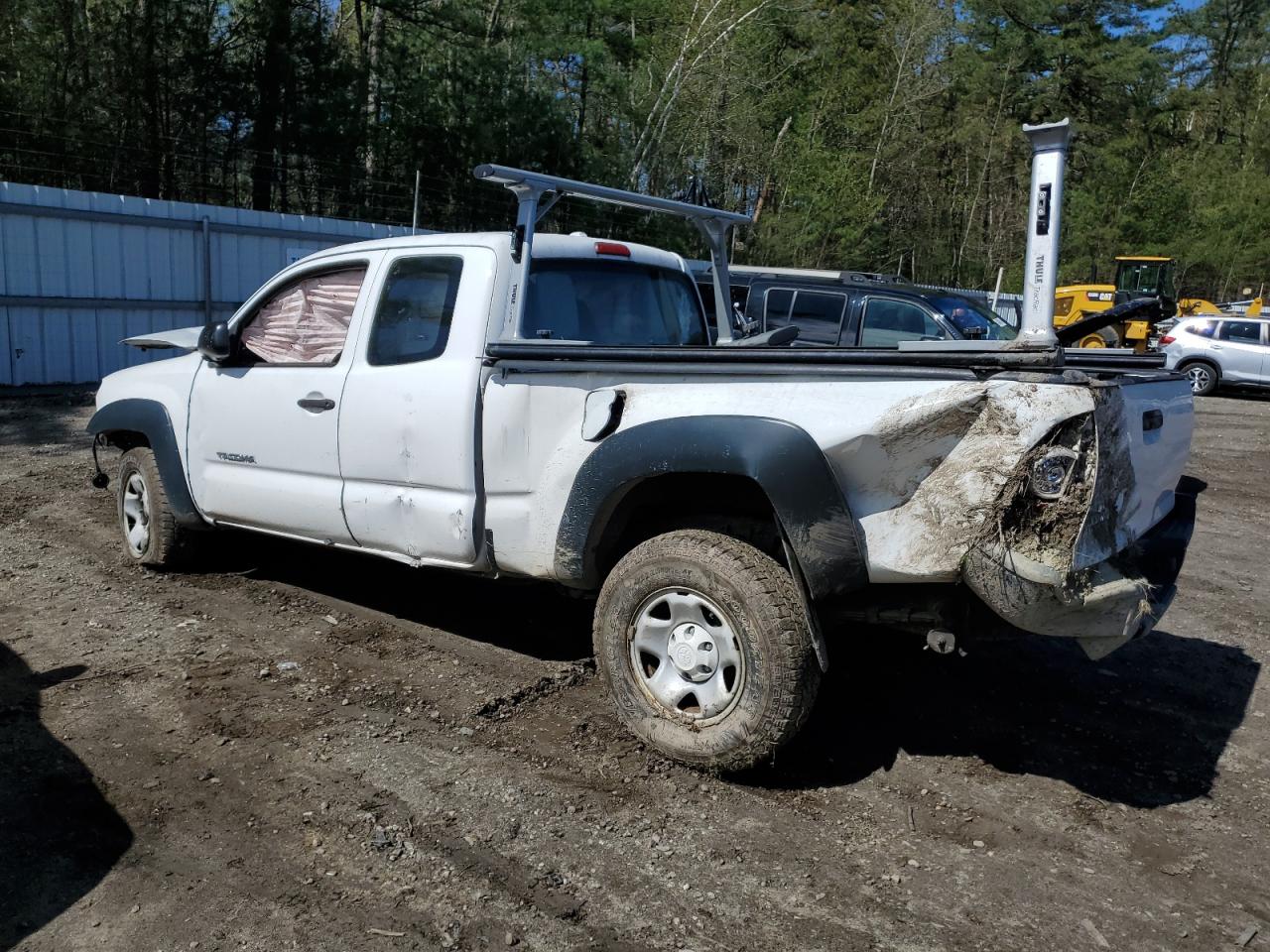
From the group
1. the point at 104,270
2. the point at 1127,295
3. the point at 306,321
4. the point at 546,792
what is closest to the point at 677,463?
the point at 546,792

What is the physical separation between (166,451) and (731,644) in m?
3.54

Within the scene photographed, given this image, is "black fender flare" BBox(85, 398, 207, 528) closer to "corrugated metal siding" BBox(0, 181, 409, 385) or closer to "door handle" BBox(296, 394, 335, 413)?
"door handle" BBox(296, 394, 335, 413)

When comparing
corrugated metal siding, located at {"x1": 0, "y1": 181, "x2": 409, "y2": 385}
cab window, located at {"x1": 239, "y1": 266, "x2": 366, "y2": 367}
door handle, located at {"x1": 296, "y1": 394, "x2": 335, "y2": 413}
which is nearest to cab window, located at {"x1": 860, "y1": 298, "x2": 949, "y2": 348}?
corrugated metal siding, located at {"x1": 0, "y1": 181, "x2": 409, "y2": 385}

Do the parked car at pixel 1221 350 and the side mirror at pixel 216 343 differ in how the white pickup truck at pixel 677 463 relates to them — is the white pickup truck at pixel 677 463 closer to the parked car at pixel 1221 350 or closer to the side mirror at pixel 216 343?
the side mirror at pixel 216 343

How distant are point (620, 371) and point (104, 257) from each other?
12004 mm

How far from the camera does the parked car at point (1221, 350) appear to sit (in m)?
19.7

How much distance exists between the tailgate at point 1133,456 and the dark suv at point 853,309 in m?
8.48

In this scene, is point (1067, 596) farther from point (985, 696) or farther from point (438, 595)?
point (438, 595)

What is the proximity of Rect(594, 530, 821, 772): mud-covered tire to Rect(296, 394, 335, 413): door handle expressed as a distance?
5.51 ft

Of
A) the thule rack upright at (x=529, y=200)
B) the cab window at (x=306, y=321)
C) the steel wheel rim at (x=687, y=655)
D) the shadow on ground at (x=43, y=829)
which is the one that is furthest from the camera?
the cab window at (x=306, y=321)

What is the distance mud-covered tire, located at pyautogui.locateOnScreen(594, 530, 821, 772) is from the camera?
3.62 m

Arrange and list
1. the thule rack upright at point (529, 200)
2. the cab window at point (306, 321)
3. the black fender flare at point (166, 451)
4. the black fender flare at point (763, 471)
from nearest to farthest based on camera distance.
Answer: the black fender flare at point (763, 471), the thule rack upright at point (529, 200), the cab window at point (306, 321), the black fender flare at point (166, 451)

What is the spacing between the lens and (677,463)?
12.3ft

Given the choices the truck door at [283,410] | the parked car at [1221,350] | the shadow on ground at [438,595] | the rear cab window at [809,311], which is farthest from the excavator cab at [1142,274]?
the truck door at [283,410]
